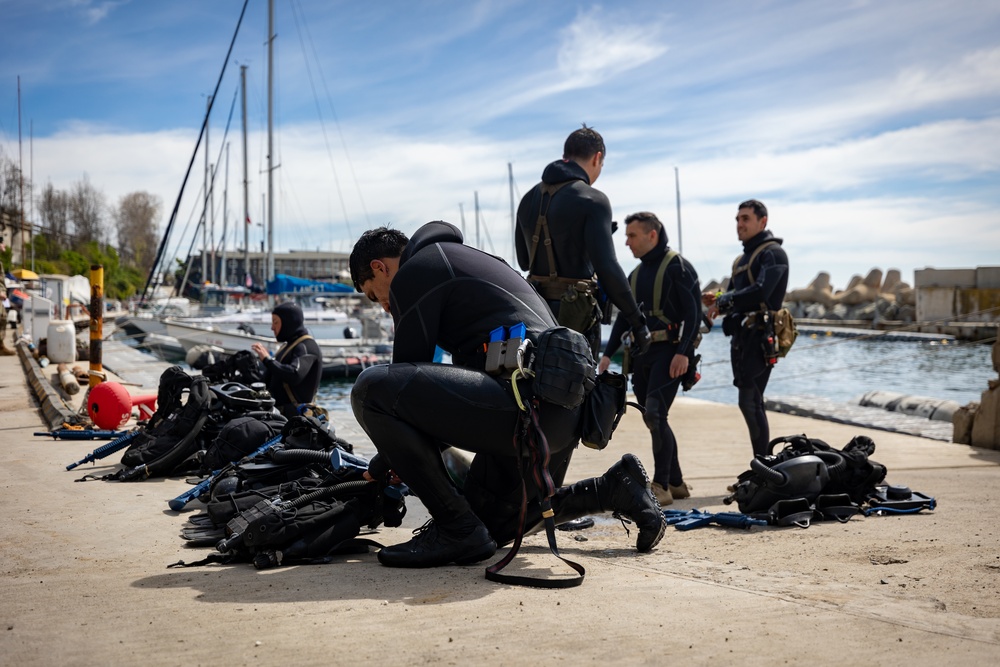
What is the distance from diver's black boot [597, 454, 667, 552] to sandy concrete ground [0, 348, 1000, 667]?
133 millimetres

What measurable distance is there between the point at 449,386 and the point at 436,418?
13 cm

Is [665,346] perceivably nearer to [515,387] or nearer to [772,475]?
[772,475]

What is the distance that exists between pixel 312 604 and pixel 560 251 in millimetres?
2788

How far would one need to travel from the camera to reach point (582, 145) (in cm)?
532

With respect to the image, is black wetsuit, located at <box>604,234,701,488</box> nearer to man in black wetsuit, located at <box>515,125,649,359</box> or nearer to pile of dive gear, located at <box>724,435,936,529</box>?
man in black wetsuit, located at <box>515,125,649,359</box>

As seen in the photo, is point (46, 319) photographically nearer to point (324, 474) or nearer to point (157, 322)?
point (157, 322)

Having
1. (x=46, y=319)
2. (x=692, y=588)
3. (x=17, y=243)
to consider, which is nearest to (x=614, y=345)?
(x=692, y=588)

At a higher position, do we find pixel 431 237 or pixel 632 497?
pixel 431 237

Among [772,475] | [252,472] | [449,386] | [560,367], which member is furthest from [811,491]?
[252,472]

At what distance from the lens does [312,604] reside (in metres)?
2.87

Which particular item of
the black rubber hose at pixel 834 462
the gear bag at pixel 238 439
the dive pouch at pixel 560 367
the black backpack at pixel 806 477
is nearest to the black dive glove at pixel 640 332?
the black backpack at pixel 806 477

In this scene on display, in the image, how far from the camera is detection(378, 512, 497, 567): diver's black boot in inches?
136

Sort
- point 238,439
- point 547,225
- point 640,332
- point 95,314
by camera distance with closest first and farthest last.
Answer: point 547,225, point 640,332, point 238,439, point 95,314

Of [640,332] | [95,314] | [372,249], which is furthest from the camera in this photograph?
[95,314]
